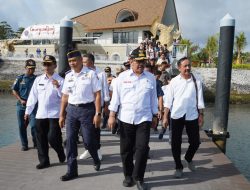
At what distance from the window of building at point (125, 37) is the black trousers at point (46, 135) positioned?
3367cm

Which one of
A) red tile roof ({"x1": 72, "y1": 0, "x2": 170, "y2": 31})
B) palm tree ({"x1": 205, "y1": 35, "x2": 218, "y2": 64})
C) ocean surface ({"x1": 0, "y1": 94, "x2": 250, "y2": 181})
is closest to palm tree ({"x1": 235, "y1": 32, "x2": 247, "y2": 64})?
palm tree ({"x1": 205, "y1": 35, "x2": 218, "y2": 64})

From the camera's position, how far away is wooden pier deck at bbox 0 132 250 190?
4.41 m

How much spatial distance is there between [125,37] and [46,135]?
34.9m

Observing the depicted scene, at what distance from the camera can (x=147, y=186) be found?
14.4ft

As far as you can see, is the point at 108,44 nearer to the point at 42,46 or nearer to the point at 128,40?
the point at 128,40

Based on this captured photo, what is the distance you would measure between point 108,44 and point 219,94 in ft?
98.8

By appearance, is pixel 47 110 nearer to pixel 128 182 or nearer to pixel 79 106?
pixel 79 106

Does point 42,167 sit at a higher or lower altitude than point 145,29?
lower

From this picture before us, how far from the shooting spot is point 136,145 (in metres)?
4.22

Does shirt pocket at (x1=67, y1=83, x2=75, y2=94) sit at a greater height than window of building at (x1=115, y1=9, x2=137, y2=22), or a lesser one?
lesser

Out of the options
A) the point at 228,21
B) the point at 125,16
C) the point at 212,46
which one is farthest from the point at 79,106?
the point at 212,46

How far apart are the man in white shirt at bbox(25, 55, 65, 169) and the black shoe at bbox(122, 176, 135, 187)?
4.59ft

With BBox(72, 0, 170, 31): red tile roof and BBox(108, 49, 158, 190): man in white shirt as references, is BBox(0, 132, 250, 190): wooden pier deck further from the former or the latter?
BBox(72, 0, 170, 31): red tile roof

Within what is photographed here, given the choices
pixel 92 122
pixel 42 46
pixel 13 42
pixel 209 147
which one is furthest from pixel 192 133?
pixel 13 42
